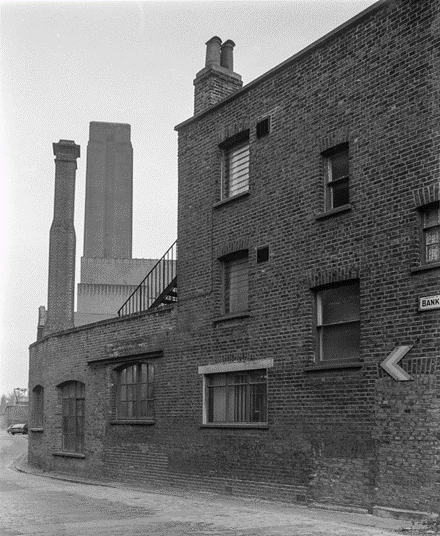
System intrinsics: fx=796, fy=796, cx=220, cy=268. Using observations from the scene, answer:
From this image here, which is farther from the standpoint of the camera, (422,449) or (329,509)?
(329,509)

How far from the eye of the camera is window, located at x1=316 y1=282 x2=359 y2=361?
567 inches

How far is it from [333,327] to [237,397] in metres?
3.24

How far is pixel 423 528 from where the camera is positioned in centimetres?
1184

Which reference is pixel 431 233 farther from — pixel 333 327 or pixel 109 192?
pixel 109 192

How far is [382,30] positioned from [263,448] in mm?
8264

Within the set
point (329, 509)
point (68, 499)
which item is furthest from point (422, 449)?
point (68, 499)

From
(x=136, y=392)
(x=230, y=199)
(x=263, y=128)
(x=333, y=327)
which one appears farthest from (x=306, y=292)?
(x=136, y=392)

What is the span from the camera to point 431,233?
13.1m

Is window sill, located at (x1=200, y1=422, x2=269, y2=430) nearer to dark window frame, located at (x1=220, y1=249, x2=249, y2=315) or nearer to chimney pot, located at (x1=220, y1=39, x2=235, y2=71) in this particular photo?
dark window frame, located at (x1=220, y1=249, x2=249, y2=315)

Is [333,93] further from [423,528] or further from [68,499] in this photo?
[68,499]

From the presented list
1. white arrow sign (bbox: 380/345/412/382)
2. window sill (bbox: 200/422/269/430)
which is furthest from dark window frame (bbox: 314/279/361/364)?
window sill (bbox: 200/422/269/430)

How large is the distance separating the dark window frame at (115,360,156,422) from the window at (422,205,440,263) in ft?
28.5

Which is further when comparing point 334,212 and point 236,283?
point 236,283

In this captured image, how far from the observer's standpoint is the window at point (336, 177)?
15008 mm
